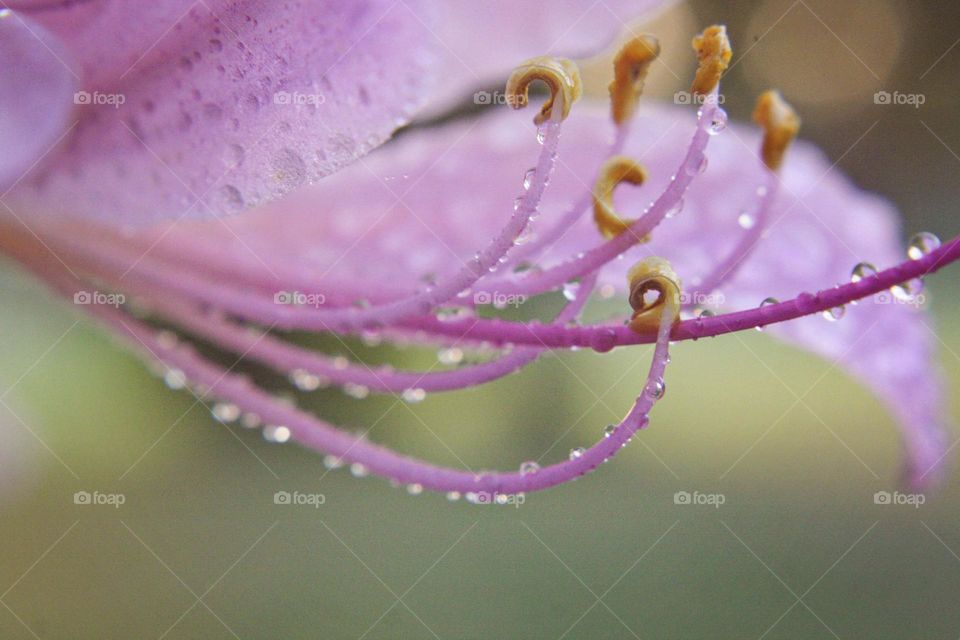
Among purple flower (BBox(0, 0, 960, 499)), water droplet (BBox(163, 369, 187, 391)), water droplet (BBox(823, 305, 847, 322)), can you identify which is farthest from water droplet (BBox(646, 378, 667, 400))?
water droplet (BBox(163, 369, 187, 391))

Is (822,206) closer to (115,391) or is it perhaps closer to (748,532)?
(748,532)

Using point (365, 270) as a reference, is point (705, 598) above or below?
below

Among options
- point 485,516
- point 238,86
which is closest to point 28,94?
point 238,86

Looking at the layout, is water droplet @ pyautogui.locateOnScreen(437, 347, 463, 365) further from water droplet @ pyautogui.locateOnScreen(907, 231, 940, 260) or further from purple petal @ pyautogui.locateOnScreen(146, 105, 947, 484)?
water droplet @ pyautogui.locateOnScreen(907, 231, 940, 260)

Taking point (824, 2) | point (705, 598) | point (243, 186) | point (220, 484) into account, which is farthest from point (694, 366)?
point (824, 2)

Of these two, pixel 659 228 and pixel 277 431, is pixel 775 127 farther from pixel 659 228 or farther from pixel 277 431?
pixel 277 431

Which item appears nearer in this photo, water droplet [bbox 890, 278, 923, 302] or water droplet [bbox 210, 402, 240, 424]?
water droplet [bbox 890, 278, 923, 302]
